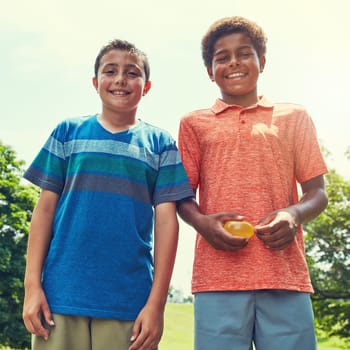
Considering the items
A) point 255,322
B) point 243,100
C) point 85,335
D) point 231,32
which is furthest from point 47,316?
point 231,32

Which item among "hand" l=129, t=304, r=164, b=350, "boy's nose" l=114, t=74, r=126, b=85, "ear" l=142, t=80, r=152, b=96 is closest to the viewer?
"hand" l=129, t=304, r=164, b=350

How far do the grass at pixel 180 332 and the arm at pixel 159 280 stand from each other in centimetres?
2169

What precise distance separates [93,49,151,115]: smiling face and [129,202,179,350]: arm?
2.13 ft

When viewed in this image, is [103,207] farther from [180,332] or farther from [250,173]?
[180,332]

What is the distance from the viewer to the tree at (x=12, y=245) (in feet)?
76.7

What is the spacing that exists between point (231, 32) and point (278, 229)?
4.40 feet

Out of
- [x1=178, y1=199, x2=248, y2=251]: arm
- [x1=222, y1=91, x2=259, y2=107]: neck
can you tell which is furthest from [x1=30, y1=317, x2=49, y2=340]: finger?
[x1=222, y1=91, x2=259, y2=107]: neck

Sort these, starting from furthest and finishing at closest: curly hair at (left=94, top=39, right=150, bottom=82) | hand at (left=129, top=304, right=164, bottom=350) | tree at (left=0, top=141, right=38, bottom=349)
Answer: tree at (left=0, top=141, right=38, bottom=349)
curly hair at (left=94, top=39, right=150, bottom=82)
hand at (left=129, top=304, right=164, bottom=350)

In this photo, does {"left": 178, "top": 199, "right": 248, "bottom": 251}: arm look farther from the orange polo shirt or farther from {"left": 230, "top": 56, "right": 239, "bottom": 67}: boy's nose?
{"left": 230, "top": 56, "right": 239, "bottom": 67}: boy's nose

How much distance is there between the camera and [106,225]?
2773mm

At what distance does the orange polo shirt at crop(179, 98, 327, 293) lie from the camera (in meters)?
2.86

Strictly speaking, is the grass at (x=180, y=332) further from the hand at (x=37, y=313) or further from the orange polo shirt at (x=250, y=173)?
the hand at (x=37, y=313)

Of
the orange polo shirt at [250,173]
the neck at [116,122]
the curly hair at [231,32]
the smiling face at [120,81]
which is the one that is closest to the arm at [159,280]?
the orange polo shirt at [250,173]

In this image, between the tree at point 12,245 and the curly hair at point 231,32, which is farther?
the tree at point 12,245
